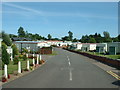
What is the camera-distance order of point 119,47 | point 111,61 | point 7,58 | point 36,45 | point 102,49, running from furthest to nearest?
point 102,49, point 36,45, point 119,47, point 111,61, point 7,58

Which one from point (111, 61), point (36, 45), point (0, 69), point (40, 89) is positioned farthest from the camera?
point (36, 45)

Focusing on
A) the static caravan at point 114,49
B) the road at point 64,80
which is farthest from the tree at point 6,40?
the road at point 64,80

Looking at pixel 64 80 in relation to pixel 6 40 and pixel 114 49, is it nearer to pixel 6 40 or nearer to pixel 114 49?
pixel 6 40

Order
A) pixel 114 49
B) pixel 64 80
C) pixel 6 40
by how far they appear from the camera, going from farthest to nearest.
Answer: pixel 114 49, pixel 6 40, pixel 64 80

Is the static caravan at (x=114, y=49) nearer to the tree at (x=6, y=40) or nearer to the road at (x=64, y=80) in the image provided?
the tree at (x=6, y=40)

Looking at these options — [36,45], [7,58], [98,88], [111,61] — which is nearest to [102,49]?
[36,45]

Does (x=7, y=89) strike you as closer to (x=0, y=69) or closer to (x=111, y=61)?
(x=0, y=69)

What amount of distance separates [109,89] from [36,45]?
61963 millimetres

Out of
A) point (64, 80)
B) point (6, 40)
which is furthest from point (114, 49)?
point (64, 80)

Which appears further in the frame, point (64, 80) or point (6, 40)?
point (6, 40)

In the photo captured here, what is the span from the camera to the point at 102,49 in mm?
77750

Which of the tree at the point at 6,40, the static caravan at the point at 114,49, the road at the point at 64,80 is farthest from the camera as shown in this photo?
the static caravan at the point at 114,49

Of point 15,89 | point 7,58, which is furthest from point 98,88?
point 7,58

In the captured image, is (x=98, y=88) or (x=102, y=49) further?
(x=102, y=49)
